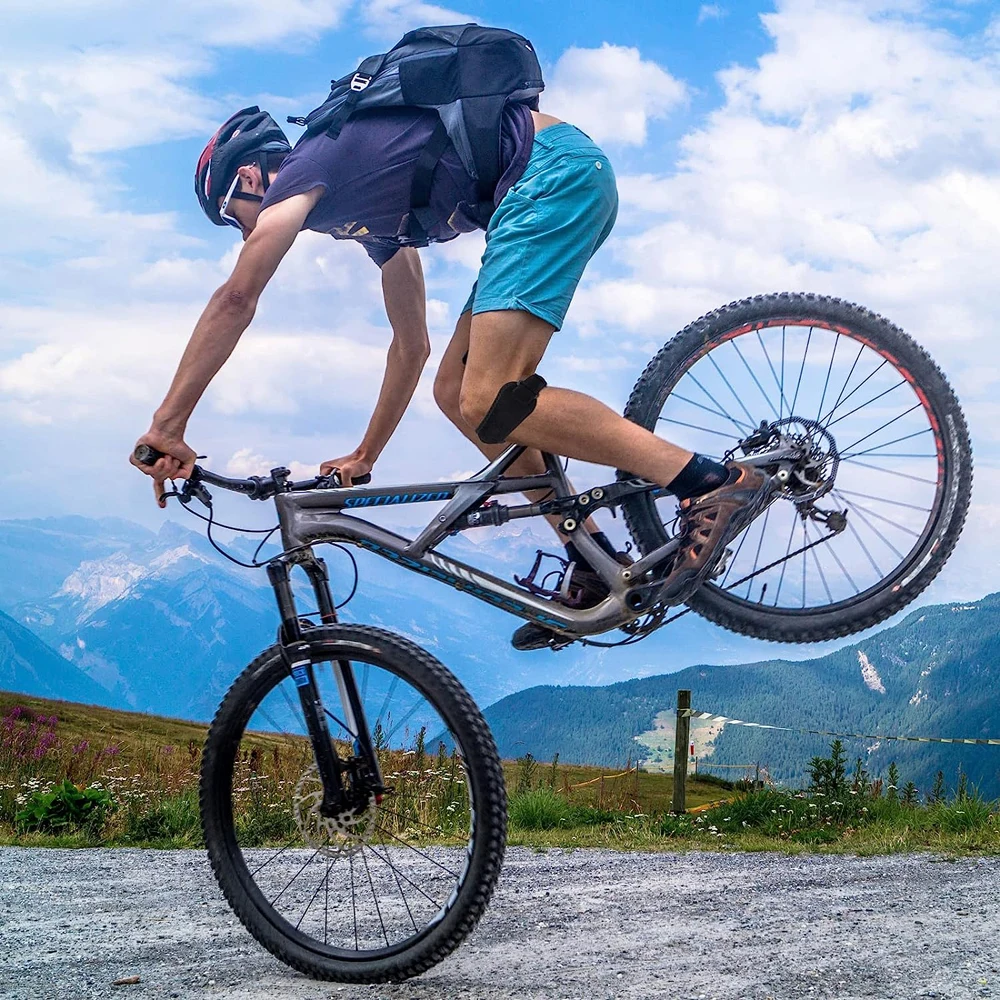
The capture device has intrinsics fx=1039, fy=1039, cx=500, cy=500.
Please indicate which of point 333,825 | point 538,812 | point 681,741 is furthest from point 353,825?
point 681,741

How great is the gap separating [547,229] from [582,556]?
1109 mm

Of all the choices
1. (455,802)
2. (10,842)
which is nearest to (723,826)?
(455,802)

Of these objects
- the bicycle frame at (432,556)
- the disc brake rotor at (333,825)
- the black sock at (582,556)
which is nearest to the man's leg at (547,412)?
the bicycle frame at (432,556)

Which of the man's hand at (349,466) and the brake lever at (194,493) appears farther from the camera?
the man's hand at (349,466)

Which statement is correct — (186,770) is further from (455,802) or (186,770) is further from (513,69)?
(513,69)

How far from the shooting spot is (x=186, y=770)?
28.0 feet

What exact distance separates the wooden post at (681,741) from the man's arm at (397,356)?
6.66 m

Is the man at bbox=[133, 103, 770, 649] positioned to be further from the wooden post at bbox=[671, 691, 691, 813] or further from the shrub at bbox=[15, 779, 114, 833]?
the wooden post at bbox=[671, 691, 691, 813]

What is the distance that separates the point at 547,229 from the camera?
11.1 feet

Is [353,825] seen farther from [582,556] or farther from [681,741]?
[681,741]

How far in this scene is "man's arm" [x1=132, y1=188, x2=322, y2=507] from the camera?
137 inches

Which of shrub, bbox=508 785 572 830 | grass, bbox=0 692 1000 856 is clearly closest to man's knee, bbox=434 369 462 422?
grass, bbox=0 692 1000 856

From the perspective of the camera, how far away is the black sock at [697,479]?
350 cm

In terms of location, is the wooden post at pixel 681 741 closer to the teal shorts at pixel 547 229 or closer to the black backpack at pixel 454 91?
the teal shorts at pixel 547 229
